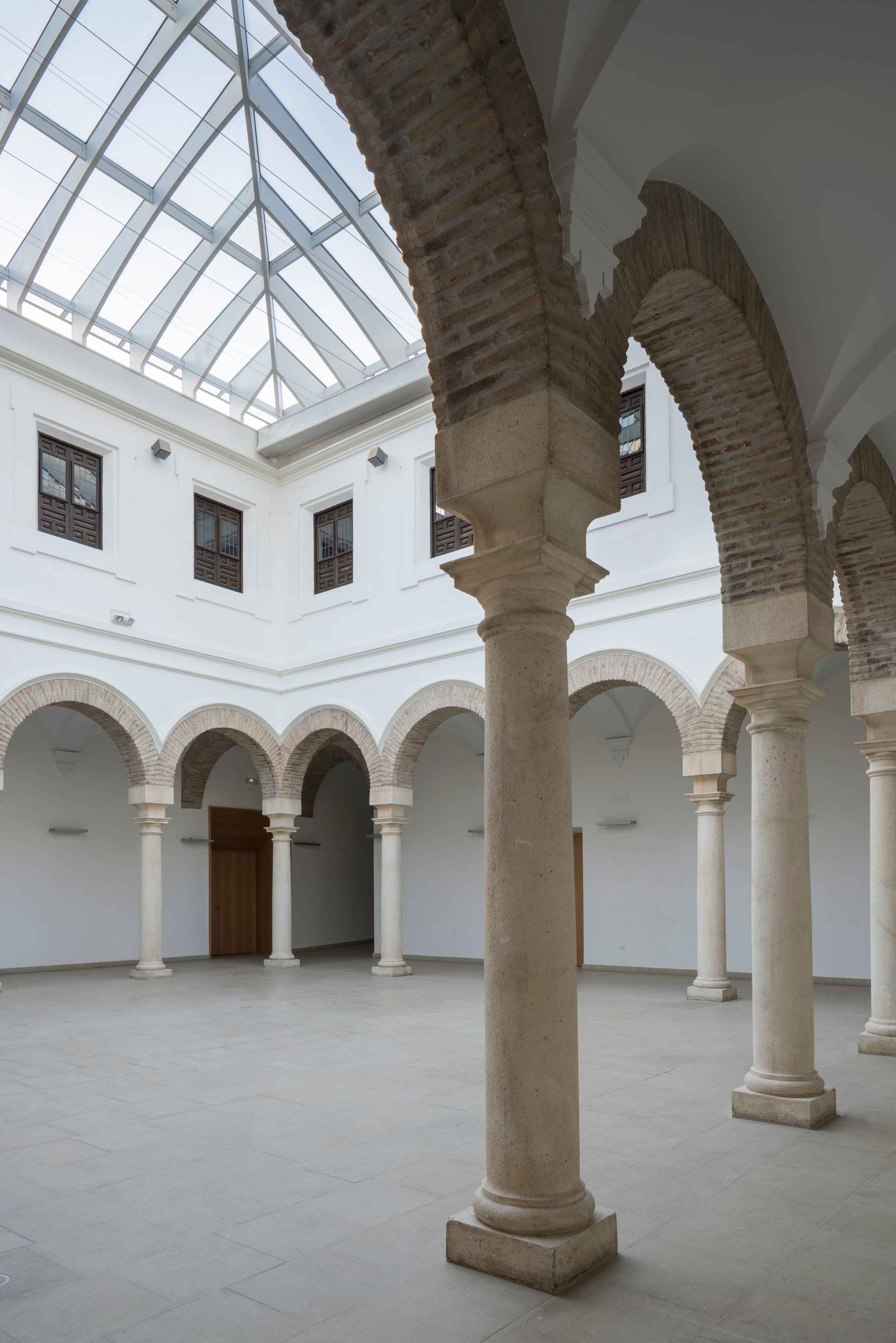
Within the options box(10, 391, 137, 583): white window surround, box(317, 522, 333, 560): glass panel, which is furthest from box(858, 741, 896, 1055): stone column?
box(10, 391, 137, 583): white window surround

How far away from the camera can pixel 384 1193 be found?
4426 mm

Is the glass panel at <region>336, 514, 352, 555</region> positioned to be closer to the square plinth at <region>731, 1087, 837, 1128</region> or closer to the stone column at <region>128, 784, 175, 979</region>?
the stone column at <region>128, 784, 175, 979</region>

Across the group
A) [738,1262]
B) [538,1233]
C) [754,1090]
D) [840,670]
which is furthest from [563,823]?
[840,670]

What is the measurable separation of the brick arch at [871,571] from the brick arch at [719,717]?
3.63 meters

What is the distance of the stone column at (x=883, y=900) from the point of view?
758 cm

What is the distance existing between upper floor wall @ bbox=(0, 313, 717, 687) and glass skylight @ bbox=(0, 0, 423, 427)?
755 mm

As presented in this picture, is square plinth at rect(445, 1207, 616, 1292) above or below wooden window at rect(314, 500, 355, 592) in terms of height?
below

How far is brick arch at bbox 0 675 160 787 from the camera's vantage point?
42.5ft

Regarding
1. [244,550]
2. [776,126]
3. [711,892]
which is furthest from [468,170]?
[244,550]

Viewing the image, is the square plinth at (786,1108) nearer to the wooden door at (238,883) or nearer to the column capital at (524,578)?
the column capital at (524,578)

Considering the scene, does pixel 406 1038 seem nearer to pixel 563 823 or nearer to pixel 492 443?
pixel 563 823

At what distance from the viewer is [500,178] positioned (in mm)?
3523

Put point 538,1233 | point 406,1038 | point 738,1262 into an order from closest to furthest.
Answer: point 538,1233, point 738,1262, point 406,1038

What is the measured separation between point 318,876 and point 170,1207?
52.8 feet
